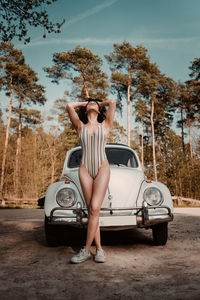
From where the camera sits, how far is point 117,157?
4684 mm

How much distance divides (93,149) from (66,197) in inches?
32.6

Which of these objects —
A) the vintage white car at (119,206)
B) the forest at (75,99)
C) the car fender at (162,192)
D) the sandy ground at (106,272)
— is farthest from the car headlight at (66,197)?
the forest at (75,99)

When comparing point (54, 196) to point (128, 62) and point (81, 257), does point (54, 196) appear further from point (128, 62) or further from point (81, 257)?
point (128, 62)

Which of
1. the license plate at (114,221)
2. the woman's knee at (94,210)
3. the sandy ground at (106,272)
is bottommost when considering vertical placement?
the sandy ground at (106,272)

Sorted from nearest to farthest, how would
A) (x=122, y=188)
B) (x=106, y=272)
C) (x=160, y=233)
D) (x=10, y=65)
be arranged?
(x=106, y=272)
(x=122, y=188)
(x=160, y=233)
(x=10, y=65)

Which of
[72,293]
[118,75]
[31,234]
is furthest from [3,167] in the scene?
[72,293]

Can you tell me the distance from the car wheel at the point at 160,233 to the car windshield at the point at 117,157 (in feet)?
4.59

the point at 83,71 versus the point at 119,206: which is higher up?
the point at 83,71

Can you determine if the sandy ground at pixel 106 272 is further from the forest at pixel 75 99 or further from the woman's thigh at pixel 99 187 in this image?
the forest at pixel 75 99

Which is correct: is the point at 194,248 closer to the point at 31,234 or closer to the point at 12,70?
the point at 31,234

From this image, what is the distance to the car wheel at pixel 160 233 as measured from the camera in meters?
3.40

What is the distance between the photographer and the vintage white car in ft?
9.88

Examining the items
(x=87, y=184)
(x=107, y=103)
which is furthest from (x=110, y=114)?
(x=87, y=184)

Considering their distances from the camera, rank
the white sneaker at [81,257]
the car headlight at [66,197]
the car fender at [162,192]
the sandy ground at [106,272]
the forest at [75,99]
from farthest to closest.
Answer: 1. the forest at [75,99]
2. the car fender at [162,192]
3. the car headlight at [66,197]
4. the white sneaker at [81,257]
5. the sandy ground at [106,272]
